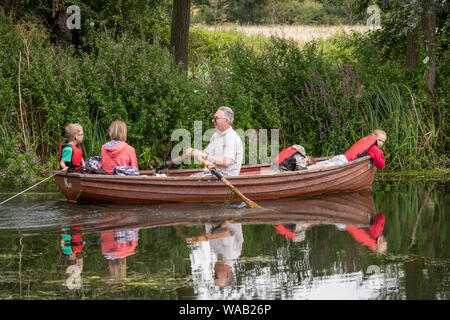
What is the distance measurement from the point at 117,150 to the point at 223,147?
1587mm

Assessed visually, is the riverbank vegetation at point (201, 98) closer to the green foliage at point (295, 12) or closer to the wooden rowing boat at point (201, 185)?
the wooden rowing boat at point (201, 185)

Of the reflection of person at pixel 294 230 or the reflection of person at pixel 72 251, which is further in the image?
the reflection of person at pixel 294 230

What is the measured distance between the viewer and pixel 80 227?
8328mm

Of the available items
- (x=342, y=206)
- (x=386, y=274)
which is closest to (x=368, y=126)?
(x=342, y=206)

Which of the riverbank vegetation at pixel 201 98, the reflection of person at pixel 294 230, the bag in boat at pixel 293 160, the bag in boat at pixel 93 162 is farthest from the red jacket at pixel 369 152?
the bag in boat at pixel 93 162

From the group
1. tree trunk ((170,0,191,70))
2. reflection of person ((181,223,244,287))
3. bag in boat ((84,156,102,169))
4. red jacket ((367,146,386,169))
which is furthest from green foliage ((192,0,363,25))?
reflection of person ((181,223,244,287))

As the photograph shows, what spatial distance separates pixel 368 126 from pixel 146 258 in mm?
9016

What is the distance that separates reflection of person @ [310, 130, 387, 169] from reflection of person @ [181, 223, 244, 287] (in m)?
4.03

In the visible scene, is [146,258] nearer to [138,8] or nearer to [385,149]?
[385,149]

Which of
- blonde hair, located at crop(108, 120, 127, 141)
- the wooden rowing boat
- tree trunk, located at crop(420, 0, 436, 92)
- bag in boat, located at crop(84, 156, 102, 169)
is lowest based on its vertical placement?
the wooden rowing boat

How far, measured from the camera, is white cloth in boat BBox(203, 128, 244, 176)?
10.0 meters

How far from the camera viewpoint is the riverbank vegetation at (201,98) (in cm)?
1321

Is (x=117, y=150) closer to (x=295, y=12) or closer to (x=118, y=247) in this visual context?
(x=118, y=247)

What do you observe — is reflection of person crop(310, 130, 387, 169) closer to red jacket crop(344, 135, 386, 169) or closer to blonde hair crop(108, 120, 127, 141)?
red jacket crop(344, 135, 386, 169)
